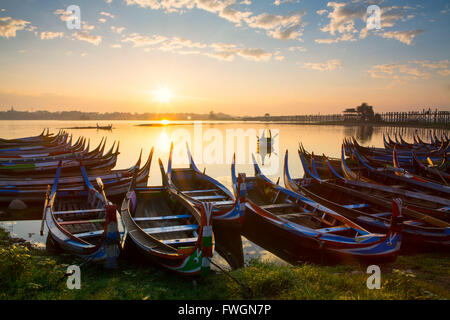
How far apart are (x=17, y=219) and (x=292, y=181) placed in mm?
12335

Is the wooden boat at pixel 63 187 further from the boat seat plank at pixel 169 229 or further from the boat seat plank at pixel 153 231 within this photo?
the boat seat plank at pixel 169 229

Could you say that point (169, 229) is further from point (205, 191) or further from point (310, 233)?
point (205, 191)

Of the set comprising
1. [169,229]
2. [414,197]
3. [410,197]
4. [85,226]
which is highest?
[414,197]

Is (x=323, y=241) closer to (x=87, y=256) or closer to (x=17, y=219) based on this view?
(x=87, y=256)

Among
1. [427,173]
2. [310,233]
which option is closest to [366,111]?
[427,173]

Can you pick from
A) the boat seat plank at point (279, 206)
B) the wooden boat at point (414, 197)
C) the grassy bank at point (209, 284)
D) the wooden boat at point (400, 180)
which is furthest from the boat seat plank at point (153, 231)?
the wooden boat at point (400, 180)

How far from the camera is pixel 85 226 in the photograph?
28.9 feet

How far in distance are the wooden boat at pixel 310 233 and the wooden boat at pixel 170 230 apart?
8.50ft

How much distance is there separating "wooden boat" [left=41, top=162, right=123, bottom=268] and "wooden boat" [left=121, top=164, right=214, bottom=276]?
2.07ft

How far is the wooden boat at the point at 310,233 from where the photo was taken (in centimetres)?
680

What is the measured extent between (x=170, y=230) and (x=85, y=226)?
304 centimetres

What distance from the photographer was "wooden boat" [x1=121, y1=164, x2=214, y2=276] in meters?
5.83

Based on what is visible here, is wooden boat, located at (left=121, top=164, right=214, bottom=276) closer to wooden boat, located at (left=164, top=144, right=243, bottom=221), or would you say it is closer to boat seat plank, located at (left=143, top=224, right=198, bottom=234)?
boat seat plank, located at (left=143, top=224, right=198, bottom=234)

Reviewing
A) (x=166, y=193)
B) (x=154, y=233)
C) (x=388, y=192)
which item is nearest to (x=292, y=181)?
(x=388, y=192)
